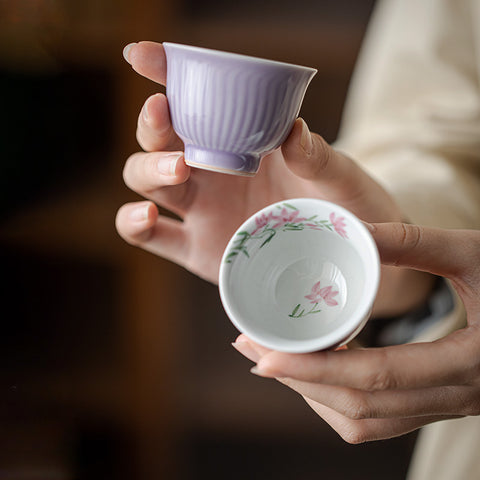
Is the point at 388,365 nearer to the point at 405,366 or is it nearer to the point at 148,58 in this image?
the point at 405,366

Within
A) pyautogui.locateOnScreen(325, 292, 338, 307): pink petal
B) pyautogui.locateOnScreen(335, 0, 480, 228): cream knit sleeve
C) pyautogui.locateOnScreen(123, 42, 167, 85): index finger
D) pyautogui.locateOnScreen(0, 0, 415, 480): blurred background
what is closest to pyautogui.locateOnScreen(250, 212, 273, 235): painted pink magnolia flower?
pyautogui.locateOnScreen(325, 292, 338, 307): pink petal

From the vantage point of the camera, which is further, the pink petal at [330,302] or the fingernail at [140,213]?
the fingernail at [140,213]

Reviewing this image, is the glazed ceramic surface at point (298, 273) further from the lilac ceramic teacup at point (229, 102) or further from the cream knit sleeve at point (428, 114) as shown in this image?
the cream knit sleeve at point (428, 114)

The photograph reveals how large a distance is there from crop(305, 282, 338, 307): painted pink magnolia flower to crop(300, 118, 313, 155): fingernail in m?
0.15

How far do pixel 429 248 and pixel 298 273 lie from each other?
0.13m

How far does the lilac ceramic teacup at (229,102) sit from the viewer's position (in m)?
0.49

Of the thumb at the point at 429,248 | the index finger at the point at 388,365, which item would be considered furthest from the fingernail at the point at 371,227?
the index finger at the point at 388,365

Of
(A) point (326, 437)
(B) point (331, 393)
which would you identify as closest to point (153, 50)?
(B) point (331, 393)

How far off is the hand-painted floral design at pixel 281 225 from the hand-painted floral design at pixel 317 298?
0.07 m

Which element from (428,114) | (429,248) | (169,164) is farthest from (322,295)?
(428,114)

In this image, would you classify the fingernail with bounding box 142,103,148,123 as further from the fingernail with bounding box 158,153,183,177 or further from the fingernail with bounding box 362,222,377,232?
the fingernail with bounding box 362,222,377,232

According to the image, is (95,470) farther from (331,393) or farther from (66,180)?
(331,393)

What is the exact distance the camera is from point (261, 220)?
50 centimetres

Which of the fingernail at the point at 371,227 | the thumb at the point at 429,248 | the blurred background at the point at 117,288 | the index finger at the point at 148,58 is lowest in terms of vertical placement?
the blurred background at the point at 117,288
